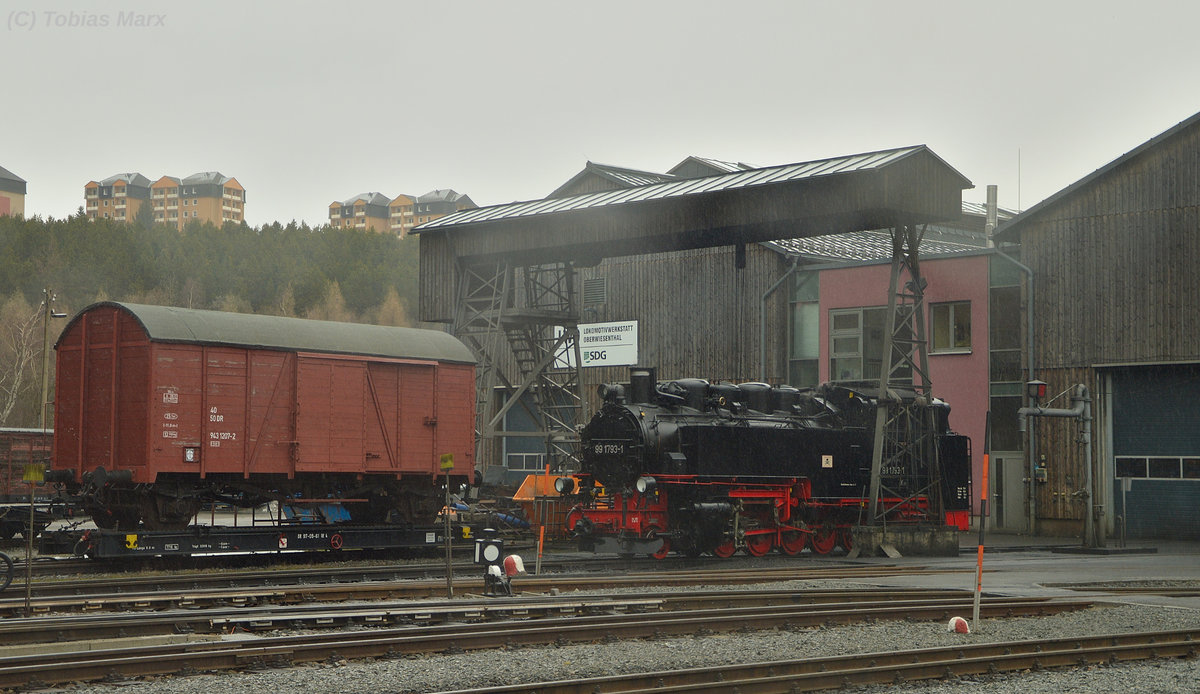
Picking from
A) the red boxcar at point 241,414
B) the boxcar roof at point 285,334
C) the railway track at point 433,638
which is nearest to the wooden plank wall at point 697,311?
the boxcar roof at point 285,334

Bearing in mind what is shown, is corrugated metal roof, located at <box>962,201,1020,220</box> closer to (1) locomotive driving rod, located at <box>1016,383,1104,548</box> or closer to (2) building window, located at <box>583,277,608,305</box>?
(2) building window, located at <box>583,277,608,305</box>

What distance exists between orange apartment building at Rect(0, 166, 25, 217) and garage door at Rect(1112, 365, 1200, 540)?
127 metres

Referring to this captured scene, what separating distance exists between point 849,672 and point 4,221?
96106 mm

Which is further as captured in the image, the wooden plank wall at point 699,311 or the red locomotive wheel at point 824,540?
the wooden plank wall at point 699,311

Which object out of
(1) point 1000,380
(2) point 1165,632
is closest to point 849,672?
(2) point 1165,632

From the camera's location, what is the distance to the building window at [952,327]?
3544 cm

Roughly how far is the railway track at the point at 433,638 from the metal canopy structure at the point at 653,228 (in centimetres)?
1075

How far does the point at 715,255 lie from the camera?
3994cm

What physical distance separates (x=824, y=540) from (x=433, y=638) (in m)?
16.0

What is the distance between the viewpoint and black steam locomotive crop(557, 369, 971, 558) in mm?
22781

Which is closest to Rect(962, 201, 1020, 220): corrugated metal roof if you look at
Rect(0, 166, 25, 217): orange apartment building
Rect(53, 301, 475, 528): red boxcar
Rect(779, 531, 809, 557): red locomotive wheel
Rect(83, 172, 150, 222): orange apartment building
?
Rect(779, 531, 809, 557): red locomotive wheel

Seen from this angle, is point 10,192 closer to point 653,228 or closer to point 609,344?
point 609,344

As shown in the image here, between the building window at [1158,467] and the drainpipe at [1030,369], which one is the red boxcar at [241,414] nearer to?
the drainpipe at [1030,369]

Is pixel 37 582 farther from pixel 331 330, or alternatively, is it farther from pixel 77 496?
pixel 331 330
